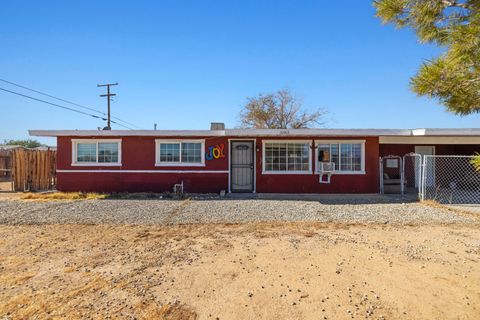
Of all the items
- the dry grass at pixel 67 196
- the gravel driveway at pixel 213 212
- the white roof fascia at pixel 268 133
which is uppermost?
the white roof fascia at pixel 268 133

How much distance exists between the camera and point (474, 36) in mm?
2562

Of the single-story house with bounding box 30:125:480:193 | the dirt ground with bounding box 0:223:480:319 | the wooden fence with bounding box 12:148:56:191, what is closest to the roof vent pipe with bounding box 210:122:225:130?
the single-story house with bounding box 30:125:480:193

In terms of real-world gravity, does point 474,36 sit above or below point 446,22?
below

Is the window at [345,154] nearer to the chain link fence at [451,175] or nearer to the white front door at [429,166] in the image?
the chain link fence at [451,175]

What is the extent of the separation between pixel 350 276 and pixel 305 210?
4.52 m

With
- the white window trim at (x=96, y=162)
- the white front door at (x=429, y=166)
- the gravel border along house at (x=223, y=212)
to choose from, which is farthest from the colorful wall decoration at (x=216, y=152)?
the white front door at (x=429, y=166)

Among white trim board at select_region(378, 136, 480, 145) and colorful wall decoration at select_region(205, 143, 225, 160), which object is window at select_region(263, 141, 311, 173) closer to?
colorful wall decoration at select_region(205, 143, 225, 160)

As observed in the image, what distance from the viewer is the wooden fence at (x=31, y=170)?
12828mm

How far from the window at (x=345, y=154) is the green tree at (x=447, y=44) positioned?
850 centimetres

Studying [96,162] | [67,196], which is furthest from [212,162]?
[67,196]

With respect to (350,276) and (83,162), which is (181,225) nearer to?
(350,276)

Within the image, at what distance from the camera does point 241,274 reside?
13.1ft

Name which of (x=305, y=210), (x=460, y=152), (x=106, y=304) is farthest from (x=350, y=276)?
(x=460, y=152)

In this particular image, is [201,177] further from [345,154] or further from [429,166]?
[429,166]
